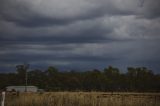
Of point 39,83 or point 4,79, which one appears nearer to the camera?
point 39,83

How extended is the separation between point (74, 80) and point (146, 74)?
21143 millimetres

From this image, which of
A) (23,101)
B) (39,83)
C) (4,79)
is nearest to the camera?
(23,101)

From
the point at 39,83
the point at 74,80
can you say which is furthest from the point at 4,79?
the point at 74,80

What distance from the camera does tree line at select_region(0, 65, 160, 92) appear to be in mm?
90688

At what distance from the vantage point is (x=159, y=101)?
25781mm

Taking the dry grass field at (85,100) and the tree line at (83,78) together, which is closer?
the dry grass field at (85,100)

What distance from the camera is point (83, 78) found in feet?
333

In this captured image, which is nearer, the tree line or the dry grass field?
the dry grass field

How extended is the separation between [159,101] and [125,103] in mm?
2387

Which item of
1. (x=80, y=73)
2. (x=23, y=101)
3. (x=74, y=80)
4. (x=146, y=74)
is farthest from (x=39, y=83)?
(x=23, y=101)

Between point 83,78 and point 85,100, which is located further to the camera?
point 83,78

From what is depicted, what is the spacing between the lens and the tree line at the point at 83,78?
3570 inches

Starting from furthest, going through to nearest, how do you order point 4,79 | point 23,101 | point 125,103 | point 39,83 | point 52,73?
1. point 52,73
2. point 4,79
3. point 39,83
4. point 23,101
5. point 125,103

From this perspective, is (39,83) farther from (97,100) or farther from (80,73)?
(97,100)
